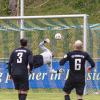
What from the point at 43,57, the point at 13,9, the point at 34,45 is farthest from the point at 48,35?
the point at 13,9

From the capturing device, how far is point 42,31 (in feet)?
80.3

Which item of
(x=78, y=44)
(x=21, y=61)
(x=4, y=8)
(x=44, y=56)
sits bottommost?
(x=44, y=56)

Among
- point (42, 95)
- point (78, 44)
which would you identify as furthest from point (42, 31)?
point (78, 44)

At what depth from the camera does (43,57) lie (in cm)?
2239

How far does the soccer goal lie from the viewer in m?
23.4

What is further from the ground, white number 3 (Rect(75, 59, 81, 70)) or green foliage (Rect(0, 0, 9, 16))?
green foliage (Rect(0, 0, 9, 16))

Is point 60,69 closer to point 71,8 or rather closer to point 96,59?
point 96,59

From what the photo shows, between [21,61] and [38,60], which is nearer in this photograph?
[21,61]

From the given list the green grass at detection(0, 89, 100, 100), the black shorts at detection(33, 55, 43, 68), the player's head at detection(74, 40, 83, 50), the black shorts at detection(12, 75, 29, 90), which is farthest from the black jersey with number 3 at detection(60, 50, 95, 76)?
the black shorts at detection(33, 55, 43, 68)

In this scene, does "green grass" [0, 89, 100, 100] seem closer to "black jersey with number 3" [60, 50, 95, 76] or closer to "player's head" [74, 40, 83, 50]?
"black jersey with number 3" [60, 50, 95, 76]

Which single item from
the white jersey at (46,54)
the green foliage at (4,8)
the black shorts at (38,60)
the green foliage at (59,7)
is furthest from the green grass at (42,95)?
the green foliage at (4,8)

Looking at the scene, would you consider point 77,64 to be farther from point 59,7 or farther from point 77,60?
point 59,7

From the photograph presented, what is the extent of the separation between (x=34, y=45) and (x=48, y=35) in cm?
70

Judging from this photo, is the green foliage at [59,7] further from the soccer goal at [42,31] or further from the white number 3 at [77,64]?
the white number 3 at [77,64]
